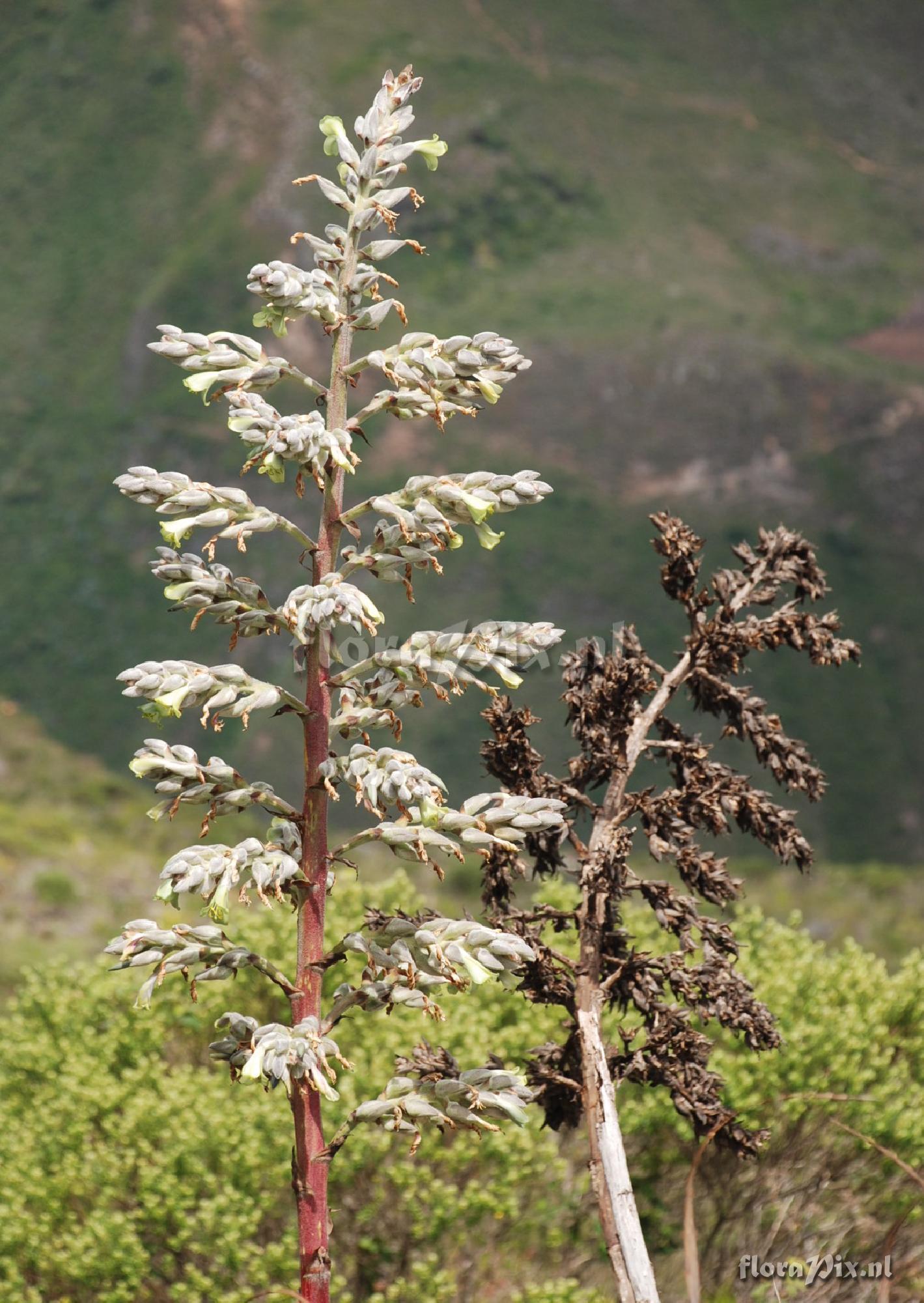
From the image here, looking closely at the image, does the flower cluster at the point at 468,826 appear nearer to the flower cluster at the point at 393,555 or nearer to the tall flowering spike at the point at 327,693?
the tall flowering spike at the point at 327,693

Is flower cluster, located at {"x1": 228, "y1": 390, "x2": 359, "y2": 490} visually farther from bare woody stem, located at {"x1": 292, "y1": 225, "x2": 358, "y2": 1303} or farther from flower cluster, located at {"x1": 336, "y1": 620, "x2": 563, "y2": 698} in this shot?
flower cluster, located at {"x1": 336, "y1": 620, "x2": 563, "y2": 698}

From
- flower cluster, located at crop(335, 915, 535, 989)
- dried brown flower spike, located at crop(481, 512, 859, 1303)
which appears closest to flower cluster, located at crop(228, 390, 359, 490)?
dried brown flower spike, located at crop(481, 512, 859, 1303)

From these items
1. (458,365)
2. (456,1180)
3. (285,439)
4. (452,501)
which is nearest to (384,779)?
(452,501)

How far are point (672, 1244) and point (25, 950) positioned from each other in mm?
19367

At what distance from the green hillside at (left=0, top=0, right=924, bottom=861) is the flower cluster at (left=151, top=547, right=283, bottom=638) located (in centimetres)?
5145

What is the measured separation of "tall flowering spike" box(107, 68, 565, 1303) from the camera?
17.2 feet

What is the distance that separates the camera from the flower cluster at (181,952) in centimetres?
530

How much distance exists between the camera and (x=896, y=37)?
8706 cm

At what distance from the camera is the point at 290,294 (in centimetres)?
541

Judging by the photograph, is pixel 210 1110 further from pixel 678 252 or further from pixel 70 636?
pixel 678 252

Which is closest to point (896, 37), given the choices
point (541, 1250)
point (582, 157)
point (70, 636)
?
point (582, 157)

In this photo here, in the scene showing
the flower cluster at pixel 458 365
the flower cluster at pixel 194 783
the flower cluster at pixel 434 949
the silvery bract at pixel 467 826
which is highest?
the flower cluster at pixel 458 365

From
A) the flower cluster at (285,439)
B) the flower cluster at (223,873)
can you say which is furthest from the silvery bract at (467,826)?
the flower cluster at (285,439)

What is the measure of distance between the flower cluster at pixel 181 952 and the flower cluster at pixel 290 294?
6.86ft
